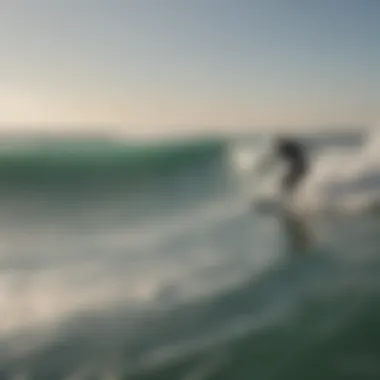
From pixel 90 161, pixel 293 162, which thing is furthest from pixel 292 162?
pixel 90 161

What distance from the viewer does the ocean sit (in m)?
1.56

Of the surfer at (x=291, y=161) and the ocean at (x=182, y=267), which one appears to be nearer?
the ocean at (x=182, y=267)

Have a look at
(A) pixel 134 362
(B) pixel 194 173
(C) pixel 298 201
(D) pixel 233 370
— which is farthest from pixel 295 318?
(B) pixel 194 173

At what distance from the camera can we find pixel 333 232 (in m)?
2.49

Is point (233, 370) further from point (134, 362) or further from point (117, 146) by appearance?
point (117, 146)

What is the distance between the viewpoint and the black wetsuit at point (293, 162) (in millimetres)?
3010

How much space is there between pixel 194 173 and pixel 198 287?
5.68ft

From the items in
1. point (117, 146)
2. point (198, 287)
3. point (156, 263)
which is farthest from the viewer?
point (117, 146)

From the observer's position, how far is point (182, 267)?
2080 millimetres

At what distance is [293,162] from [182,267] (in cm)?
125

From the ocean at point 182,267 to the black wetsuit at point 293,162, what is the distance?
8 centimetres

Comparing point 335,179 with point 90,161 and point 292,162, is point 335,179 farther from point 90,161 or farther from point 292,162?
point 90,161

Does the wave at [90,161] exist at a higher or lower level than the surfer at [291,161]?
higher

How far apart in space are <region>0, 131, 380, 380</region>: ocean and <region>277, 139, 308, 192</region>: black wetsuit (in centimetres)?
8
